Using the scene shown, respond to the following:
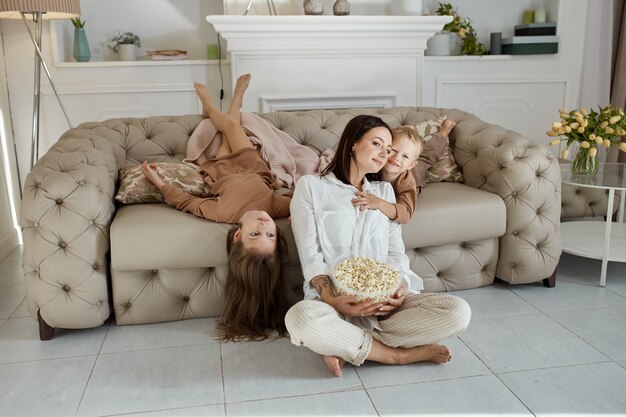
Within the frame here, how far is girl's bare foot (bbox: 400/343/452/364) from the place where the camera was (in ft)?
6.17

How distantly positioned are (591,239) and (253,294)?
1670mm

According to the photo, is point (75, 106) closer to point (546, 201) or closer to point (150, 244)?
point (150, 244)

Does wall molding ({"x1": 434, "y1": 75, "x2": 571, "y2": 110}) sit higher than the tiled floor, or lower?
higher

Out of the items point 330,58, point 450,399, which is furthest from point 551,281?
point 330,58

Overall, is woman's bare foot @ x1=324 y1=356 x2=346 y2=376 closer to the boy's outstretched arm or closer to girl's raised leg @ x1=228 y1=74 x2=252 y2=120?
the boy's outstretched arm

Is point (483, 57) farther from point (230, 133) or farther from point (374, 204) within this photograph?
point (374, 204)

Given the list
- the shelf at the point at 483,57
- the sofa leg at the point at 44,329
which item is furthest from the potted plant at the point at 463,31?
the sofa leg at the point at 44,329

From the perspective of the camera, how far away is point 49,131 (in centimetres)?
365

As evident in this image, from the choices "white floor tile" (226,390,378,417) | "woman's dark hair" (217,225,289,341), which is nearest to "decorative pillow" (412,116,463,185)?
"woman's dark hair" (217,225,289,341)

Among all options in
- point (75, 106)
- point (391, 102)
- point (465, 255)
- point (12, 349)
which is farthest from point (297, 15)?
point (12, 349)

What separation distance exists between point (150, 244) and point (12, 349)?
1.95ft

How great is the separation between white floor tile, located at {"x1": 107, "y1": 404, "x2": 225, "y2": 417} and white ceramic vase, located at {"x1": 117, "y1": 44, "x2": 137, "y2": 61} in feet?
8.47

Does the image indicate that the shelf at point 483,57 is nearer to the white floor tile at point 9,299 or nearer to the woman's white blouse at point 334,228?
the woman's white blouse at point 334,228

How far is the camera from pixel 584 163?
8.94 feet
